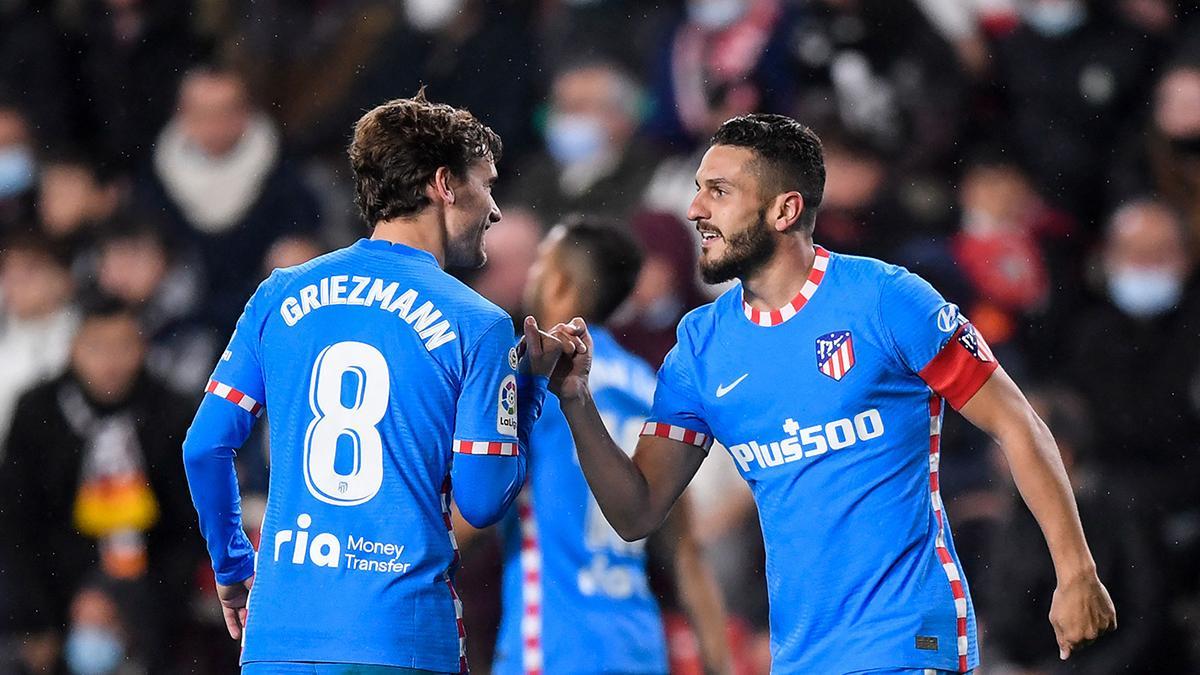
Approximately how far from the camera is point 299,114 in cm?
732

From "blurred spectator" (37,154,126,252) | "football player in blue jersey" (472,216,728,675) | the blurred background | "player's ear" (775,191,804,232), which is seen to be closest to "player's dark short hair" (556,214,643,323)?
"football player in blue jersey" (472,216,728,675)

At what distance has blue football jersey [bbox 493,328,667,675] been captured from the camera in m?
4.03

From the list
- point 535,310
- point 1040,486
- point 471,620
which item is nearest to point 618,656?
point 535,310

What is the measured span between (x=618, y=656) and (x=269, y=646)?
4.90 ft

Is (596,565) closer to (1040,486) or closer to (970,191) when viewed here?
(1040,486)

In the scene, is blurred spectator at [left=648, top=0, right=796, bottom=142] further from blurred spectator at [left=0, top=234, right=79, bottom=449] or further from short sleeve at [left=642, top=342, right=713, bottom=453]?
short sleeve at [left=642, top=342, right=713, bottom=453]

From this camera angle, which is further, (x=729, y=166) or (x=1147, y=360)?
(x=1147, y=360)

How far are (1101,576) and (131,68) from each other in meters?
5.15

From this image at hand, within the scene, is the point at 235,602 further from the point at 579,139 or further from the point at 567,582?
the point at 579,139

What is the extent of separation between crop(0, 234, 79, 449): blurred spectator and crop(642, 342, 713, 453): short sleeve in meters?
4.24

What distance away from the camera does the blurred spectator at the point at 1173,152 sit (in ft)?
20.4

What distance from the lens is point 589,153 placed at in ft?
22.1

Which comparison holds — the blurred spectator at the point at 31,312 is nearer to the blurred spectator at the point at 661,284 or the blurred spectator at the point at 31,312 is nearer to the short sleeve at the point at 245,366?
the blurred spectator at the point at 661,284

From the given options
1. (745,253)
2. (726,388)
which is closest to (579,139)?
(745,253)
